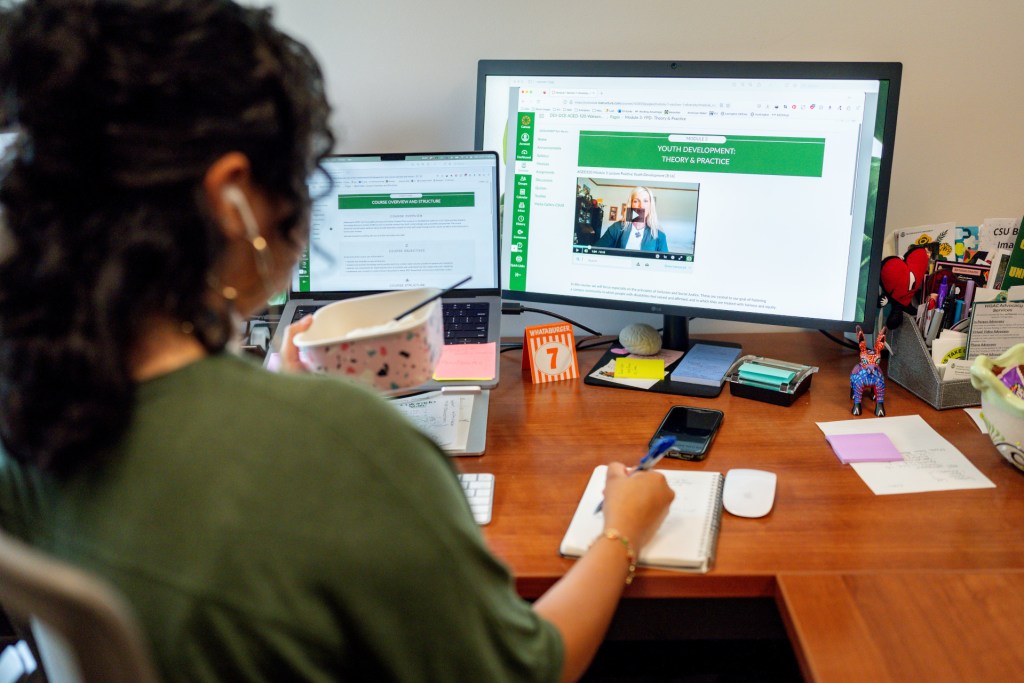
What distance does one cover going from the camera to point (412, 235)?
4.51 ft

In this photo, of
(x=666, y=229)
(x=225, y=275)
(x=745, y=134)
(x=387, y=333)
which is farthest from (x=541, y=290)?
(x=225, y=275)

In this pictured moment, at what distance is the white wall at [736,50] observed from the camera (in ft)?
4.63

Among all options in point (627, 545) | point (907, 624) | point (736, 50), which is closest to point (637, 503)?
point (627, 545)

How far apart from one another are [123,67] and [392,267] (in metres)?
0.84

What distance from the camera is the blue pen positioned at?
1.04 metres

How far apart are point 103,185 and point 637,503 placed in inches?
24.6

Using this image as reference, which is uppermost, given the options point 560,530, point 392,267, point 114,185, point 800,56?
point 800,56

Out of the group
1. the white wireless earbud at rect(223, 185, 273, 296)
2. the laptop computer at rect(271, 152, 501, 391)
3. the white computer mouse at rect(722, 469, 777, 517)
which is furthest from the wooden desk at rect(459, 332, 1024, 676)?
the white wireless earbud at rect(223, 185, 273, 296)

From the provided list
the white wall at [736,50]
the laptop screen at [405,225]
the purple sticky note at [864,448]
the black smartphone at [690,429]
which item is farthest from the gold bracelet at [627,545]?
the white wall at [736,50]

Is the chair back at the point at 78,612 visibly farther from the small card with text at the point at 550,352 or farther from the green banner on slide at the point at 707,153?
the green banner on slide at the point at 707,153

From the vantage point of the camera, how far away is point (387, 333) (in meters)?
0.94

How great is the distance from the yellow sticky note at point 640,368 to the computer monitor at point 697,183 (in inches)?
3.5

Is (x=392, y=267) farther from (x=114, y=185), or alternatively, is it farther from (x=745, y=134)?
(x=114, y=185)

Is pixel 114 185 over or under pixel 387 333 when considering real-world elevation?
over
